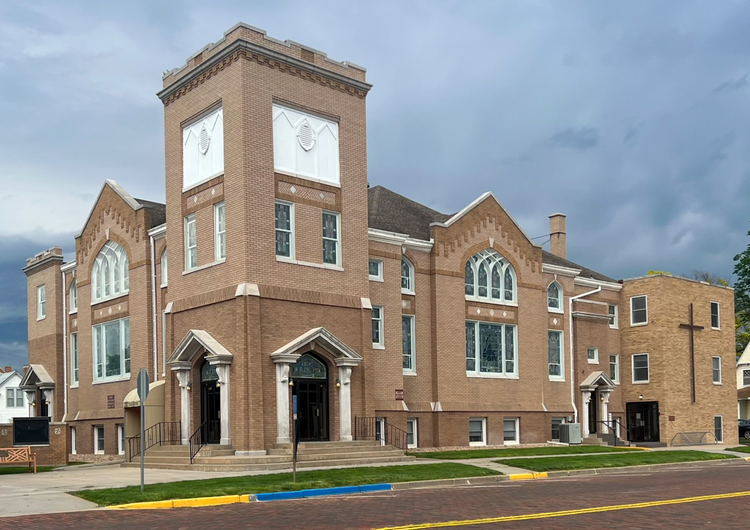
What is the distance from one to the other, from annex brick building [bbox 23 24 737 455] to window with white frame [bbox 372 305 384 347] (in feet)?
0.30

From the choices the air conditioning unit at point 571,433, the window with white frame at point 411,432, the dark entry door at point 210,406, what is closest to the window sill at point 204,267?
the dark entry door at point 210,406

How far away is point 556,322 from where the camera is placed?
141 feet

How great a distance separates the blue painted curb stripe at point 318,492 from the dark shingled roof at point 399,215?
17402mm

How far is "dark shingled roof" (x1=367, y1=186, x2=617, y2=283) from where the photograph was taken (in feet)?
124

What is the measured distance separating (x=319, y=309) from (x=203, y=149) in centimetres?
715

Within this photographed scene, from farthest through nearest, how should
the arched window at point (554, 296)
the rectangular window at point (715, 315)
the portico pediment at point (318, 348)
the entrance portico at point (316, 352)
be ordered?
the rectangular window at point (715, 315) → the arched window at point (554, 296) → the portico pediment at point (318, 348) → the entrance portico at point (316, 352)

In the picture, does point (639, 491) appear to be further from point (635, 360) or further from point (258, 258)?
point (635, 360)

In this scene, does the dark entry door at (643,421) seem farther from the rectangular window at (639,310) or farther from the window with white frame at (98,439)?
the window with white frame at (98,439)

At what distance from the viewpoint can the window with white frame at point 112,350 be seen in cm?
3856

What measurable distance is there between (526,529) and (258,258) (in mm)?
17923

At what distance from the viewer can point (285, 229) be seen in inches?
1200

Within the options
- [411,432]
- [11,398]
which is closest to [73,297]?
[411,432]

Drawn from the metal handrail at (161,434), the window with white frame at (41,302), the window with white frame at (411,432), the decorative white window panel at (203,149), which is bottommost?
the window with white frame at (411,432)

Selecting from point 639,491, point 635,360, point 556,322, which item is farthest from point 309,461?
point 635,360
